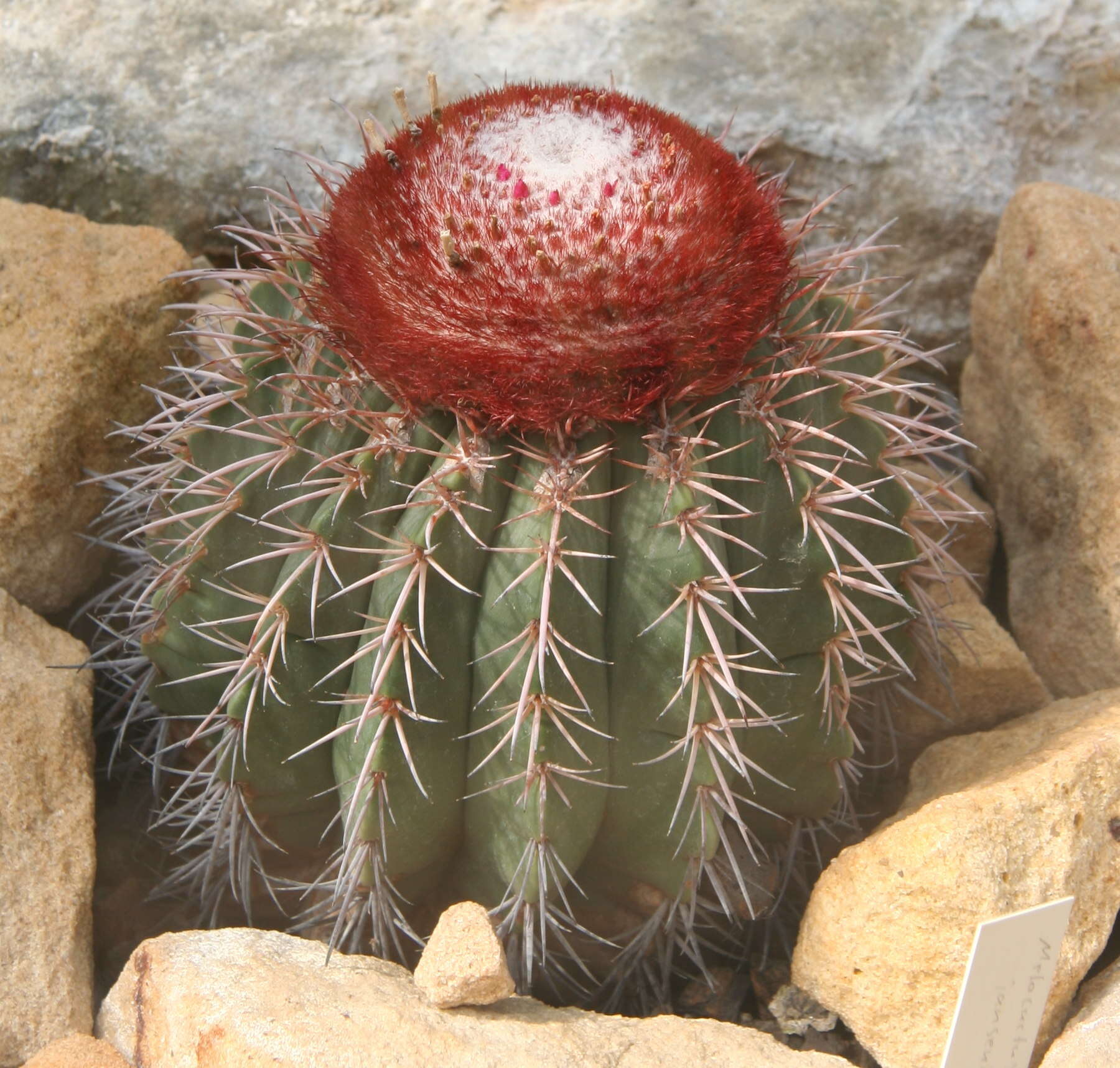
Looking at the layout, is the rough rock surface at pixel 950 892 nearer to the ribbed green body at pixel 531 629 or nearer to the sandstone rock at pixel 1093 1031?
the sandstone rock at pixel 1093 1031

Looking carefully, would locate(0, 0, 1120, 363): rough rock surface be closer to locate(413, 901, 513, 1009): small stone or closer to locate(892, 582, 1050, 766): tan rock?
locate(892, 582, 1050, 766): tan rock

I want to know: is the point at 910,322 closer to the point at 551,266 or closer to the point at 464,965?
the point at 551,266

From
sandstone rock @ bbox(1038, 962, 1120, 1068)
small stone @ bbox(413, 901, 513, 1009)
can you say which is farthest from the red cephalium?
sandstone rock @ bbox(1038, 962, 1120, 1068)

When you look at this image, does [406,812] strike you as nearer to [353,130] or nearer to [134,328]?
[134,328]

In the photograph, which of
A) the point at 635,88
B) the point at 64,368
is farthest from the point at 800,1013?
the point at 635,88

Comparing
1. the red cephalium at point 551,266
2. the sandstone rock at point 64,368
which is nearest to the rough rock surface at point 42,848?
the sandstone rock at point 64,368

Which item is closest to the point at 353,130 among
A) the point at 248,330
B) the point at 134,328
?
the point at 134,328
